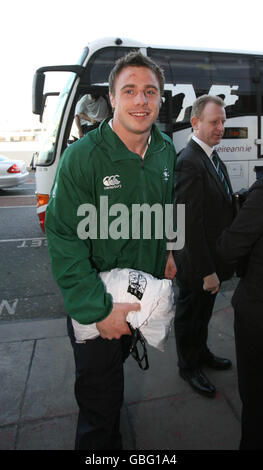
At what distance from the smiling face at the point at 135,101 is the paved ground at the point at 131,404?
5.85ft

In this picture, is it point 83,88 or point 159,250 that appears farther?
point 83,88

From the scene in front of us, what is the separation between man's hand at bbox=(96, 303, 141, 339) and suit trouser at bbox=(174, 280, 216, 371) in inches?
44.0

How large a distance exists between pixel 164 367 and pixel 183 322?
20.1 inches

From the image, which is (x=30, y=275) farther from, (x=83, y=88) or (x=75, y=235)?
(x=75, y=235)

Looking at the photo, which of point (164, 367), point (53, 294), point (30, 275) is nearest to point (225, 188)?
point (164, 367)

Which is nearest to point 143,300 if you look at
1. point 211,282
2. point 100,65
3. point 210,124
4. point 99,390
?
point 99,390

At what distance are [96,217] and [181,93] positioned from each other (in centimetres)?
491

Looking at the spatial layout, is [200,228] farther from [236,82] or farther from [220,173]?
[236,82]

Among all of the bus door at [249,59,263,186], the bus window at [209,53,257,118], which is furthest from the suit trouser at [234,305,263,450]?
the bus window at [209,53,257,118]

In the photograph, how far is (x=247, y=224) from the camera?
1539 millimetres

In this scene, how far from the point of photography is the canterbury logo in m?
1.51

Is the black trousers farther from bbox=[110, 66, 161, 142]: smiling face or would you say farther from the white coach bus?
the white coach bus

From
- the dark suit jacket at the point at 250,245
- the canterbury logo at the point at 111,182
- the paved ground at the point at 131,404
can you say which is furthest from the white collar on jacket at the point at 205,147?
the paved ground at the point at 131,404

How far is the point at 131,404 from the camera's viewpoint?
2.43 metres
